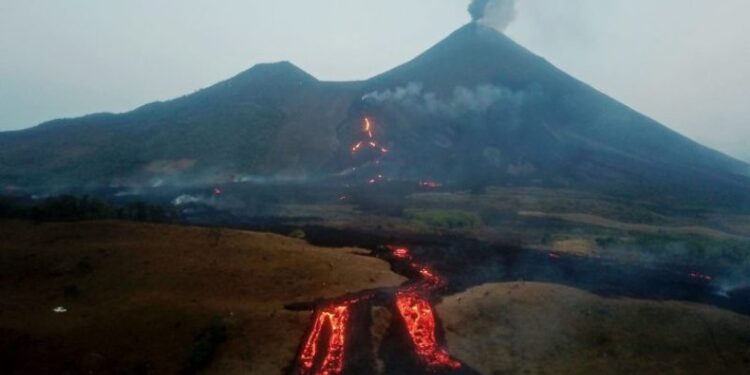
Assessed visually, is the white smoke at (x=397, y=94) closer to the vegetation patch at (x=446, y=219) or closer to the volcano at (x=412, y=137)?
the volcano at (x=412, y=137)

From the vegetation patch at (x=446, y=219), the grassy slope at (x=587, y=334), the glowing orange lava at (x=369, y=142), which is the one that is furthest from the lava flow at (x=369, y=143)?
the grassy slope at (x=587, y=334)

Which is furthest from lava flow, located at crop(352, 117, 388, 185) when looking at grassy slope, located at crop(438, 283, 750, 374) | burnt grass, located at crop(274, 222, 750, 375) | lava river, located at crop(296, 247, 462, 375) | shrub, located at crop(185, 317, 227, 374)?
shrub, located at crop(185, 317, 227, 374)

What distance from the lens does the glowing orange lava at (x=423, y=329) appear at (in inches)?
972

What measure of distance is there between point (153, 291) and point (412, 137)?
73621 millimetres

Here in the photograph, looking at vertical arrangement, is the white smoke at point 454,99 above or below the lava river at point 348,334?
above

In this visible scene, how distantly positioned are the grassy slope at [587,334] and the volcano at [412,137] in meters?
55.3

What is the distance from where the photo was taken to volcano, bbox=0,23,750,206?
3593 inches

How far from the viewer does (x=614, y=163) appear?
9594cm

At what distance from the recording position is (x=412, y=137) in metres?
100

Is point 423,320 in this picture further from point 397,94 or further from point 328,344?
point 397,94

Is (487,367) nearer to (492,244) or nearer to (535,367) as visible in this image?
(535,367)

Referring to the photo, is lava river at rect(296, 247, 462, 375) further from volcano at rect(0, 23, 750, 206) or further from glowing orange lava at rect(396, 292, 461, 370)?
volcano at rect(0, 23, 750, 206)

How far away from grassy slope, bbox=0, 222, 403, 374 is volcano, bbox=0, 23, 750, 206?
5226cm

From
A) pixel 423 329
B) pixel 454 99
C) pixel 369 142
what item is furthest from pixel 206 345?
pixel 454 99
